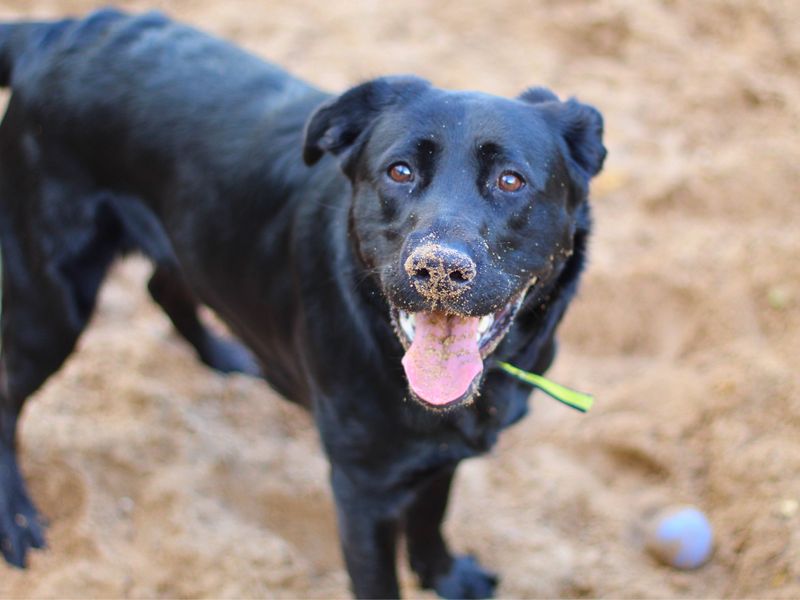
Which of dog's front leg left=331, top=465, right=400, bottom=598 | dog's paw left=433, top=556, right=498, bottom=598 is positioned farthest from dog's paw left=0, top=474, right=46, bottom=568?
→ dog's paw left=433, top=556, right=498, bottom=598

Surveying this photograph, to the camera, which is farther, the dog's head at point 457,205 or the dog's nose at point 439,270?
the dog's head at point 457,205

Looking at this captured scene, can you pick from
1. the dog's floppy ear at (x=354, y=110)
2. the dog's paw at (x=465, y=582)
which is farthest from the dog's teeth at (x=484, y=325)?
the dog's paw at (x=465, y=582)

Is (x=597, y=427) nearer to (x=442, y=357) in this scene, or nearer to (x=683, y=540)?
(x=683, y=540)

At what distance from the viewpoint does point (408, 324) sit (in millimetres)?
2461

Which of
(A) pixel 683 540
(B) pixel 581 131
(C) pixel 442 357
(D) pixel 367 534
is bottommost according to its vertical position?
(A) pixel 683 540

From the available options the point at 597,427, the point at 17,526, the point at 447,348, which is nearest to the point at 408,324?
the point at 447,348

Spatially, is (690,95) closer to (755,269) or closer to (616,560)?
(755,269)

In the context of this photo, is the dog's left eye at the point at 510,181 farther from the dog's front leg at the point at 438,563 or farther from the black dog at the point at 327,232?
the dog's front leg at the point at 438,563

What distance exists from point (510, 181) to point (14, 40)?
1925 mm

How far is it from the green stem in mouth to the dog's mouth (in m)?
0.19

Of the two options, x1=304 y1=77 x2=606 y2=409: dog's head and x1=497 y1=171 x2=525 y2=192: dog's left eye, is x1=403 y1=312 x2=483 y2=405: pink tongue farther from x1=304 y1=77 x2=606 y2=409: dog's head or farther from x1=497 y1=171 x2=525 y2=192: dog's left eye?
x1=497 y1=171 x2=525 y2=192: dog's left eye

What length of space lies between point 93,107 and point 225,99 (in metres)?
0.44

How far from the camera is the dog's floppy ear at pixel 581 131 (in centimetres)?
264

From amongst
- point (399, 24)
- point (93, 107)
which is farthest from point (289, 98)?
point (399, 24)
